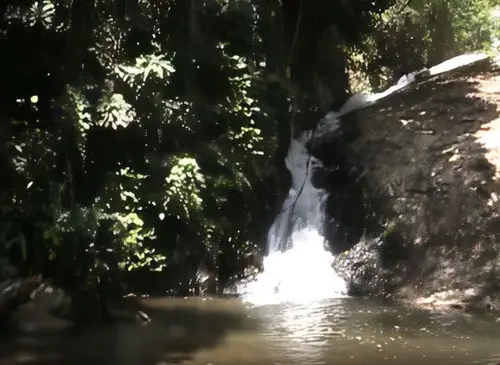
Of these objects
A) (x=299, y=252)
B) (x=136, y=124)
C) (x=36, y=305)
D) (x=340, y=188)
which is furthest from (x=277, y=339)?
(x=340, y=188)

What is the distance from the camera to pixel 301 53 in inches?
409

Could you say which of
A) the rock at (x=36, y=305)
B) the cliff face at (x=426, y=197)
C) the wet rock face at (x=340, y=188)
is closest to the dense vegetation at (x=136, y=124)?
the rock at (x=36, y=305)

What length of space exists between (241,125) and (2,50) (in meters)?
3.80

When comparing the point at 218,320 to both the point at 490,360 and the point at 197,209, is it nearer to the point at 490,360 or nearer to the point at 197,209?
the point at 197,209

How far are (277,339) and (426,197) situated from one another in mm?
4632

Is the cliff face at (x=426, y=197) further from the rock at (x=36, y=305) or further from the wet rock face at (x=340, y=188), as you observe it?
the rock at (x=36, y=305)

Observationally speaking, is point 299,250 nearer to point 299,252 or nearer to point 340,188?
point 299,252

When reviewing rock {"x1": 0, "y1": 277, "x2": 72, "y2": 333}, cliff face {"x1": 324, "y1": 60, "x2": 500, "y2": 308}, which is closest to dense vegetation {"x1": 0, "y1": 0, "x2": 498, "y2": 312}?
rock {"x1": 0, "y1": 277, "x2": 72, "y2": 333}

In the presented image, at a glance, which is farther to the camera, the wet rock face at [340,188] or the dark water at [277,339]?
the wet rock face at [340,188]

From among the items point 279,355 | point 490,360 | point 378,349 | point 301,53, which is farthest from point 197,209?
point 301,53

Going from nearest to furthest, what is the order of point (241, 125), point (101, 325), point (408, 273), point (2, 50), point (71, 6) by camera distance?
point (2, 50) → point (71, 6) → point (101, 325) → point (241, 125) → point (408, 273)

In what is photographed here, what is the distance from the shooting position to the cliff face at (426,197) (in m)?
9.52

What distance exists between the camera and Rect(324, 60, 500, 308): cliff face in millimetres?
9523

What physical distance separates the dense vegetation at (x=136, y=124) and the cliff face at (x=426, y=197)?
2.36 m
